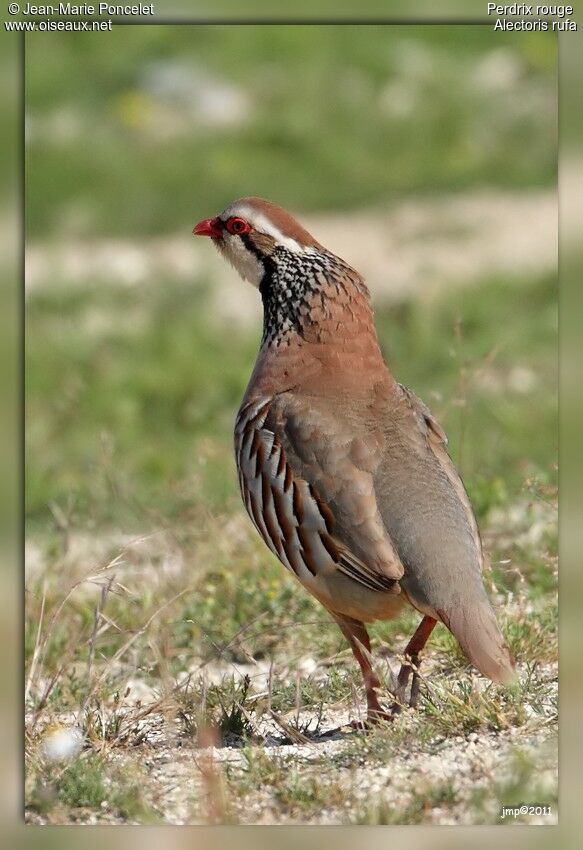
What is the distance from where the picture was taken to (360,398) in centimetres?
453

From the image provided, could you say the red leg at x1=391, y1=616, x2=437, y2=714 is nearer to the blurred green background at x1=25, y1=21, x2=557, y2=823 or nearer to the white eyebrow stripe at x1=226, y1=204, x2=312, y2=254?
the blurred green background at x1=25, y1=21, x2=557, y2=823

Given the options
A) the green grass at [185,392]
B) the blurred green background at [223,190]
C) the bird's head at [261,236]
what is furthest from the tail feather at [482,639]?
the blurred green background at [223,190]

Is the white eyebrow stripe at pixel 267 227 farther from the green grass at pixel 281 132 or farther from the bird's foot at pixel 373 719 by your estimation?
the green grass at pixel 281 132

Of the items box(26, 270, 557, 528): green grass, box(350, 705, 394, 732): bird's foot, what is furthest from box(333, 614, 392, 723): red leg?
box(26, 270, 557, 528): green grass

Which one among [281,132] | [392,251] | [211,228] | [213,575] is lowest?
[213,575]

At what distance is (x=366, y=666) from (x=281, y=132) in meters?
6.75

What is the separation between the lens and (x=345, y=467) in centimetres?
427

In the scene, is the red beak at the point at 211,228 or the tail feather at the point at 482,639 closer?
the tail feather at the point at 482,639

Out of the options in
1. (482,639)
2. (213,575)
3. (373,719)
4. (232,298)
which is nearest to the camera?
(482,639)

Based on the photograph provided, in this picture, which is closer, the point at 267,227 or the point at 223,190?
the point at 267,227

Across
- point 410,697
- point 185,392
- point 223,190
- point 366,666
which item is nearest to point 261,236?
point 366,666

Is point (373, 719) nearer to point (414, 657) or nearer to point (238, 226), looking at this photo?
point (414, 657)

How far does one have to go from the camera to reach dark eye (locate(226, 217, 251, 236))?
4.94 meters

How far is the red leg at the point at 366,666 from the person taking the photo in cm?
436
